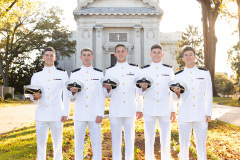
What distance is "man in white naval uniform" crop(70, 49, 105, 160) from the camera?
18.0 ft

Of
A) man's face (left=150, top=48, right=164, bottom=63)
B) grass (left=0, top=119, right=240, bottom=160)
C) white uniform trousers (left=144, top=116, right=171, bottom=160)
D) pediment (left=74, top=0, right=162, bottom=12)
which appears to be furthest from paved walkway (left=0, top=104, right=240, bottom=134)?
pediment (left=74, top=0, right=162, bottom=12)

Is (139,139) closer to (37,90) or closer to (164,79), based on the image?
(164,79)

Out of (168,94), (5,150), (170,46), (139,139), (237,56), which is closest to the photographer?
(168,94)

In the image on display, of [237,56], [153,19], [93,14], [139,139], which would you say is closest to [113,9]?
[93,14]

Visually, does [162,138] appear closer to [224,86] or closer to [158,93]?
[158,93]

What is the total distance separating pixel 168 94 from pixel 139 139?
348 cm

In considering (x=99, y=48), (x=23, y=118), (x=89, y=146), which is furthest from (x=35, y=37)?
(x=89, y=146)

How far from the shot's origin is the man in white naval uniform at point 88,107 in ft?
18.0

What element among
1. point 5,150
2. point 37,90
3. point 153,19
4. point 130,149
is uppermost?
point 153,19

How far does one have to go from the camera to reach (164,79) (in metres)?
5.81

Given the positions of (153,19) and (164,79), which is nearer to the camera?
(164,79)

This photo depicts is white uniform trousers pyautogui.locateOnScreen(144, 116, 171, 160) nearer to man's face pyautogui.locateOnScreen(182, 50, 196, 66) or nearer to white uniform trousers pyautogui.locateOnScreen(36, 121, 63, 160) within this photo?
man's face pyautogui.locateOnScreen(182, 50, 196, 66)

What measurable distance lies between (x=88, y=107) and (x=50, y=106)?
28.7 inches

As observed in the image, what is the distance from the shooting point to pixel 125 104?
5.66 metres
